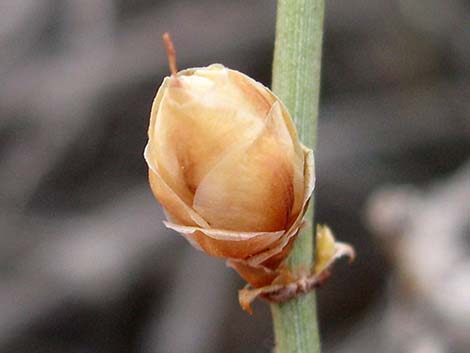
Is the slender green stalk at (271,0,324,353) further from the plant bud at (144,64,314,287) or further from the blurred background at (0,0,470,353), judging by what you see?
the blurred background at (0,0,470,353)

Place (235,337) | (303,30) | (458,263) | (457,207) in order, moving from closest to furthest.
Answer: (303,30), (458,263), (457,207), (235,337)

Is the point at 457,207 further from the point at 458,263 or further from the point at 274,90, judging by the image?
the point at 274,90

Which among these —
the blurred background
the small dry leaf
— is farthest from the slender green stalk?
the blurred background

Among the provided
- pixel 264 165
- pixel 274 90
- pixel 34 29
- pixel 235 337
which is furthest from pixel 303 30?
pixel 34 29

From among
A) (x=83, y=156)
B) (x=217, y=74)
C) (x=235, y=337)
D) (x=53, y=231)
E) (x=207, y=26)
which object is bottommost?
(x=235, y=337)

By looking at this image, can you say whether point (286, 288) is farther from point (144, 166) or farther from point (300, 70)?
point (144, 166)

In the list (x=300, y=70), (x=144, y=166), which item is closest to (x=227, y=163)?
(x=300, y=70)
